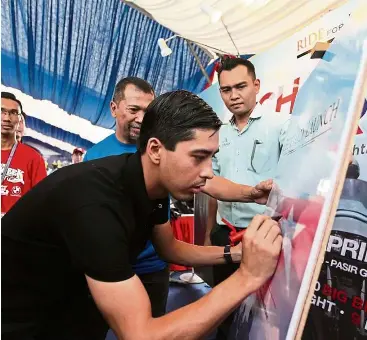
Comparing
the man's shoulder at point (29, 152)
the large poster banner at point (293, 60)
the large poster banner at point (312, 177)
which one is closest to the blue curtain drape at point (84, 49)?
the man's shoulder at point (29, 152)

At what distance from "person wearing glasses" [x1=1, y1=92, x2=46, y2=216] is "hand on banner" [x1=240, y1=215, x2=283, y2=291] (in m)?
1.81

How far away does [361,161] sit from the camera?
129 centimetres

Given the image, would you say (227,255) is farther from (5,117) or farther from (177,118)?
(5,117)

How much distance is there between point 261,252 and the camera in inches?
29.3

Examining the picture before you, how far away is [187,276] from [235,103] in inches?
98.6

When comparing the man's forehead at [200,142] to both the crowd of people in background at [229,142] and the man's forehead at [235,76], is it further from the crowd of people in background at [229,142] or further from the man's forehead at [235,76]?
the man's forehead at [235,76]

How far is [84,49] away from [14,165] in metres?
2.70

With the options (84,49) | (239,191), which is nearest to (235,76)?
(239,191)

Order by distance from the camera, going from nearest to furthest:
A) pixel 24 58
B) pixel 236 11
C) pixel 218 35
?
pixel 236 11
pixel 218 35
pixel 24 58

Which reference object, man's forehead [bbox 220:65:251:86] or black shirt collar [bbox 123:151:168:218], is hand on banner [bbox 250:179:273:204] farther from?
man's forehead [bbox 220:65:251:86]

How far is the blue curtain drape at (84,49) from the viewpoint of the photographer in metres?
4.11

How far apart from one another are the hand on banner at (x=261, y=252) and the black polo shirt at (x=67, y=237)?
10.2 inches

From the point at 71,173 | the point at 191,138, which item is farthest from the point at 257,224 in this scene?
the point at 71,173

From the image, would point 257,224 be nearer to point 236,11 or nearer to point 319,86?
point 319,86
